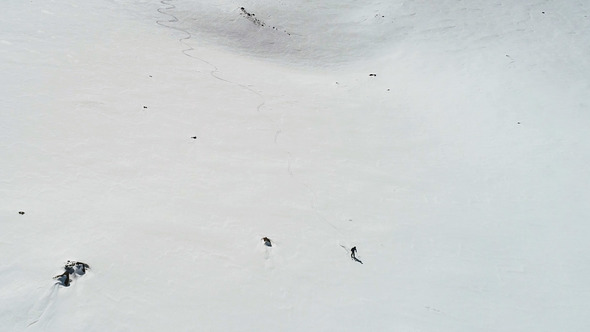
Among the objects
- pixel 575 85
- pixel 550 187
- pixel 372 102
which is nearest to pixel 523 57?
pixel 575 85

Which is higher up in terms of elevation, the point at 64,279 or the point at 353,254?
the point at 64,279

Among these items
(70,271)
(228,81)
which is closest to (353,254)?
(70,271)

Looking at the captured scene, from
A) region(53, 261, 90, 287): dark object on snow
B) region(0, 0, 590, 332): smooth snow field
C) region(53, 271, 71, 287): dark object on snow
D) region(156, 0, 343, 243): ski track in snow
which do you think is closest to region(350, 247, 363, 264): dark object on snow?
region(0, 0, 590, 332): smooth snow field

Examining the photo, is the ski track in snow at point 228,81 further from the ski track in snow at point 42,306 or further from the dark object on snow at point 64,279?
the ski track in snow at point 42,306

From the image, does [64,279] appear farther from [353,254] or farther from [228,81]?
[228,81]

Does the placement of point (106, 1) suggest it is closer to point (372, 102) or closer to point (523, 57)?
point (372, 102)

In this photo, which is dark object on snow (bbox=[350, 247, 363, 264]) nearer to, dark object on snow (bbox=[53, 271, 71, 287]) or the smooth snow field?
the smooth snow field
